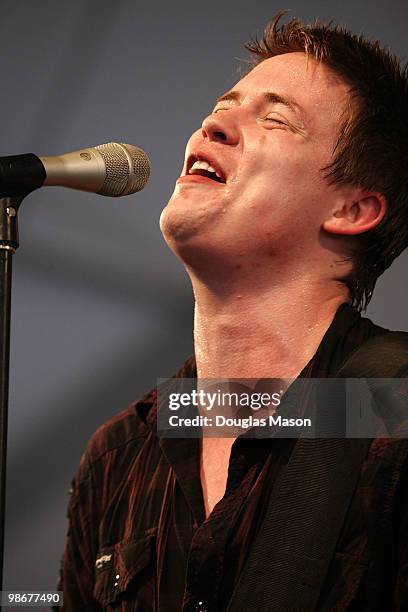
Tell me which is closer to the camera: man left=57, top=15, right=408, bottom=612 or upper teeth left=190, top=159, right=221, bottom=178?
man left=57, top=15, right=408, bottom=612

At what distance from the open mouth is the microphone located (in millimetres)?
281

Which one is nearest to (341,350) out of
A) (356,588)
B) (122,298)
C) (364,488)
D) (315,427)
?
(315,427)

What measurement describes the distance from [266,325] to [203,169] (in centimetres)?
34

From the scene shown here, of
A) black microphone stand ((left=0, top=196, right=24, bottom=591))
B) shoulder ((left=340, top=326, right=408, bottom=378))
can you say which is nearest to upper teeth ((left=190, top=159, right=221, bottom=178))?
shoulder ((left=340, top=326, right=408, bottom=378))

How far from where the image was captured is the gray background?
220 centimetres

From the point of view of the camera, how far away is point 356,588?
1337 millimetres

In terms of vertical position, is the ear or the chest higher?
the ear

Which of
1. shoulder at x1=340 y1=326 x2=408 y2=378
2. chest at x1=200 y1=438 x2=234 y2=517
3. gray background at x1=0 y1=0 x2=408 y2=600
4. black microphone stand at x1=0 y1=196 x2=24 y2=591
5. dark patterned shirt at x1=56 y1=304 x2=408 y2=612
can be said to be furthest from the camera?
gray background at x1=0 y1=0 x2=408 y2=600

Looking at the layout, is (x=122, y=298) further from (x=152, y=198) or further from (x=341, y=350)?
(x=341, y=350)

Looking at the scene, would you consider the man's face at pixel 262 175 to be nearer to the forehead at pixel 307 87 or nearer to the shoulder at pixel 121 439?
the forehead at pixel 307 87

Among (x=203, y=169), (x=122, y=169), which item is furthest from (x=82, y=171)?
(x=203, y=169)

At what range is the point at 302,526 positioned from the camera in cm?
139

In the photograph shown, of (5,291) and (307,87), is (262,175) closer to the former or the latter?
(307,87)

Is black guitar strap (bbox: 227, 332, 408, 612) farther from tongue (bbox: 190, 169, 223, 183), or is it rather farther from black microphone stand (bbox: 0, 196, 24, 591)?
tongue (bbox: 190, 169, 223, 183)
